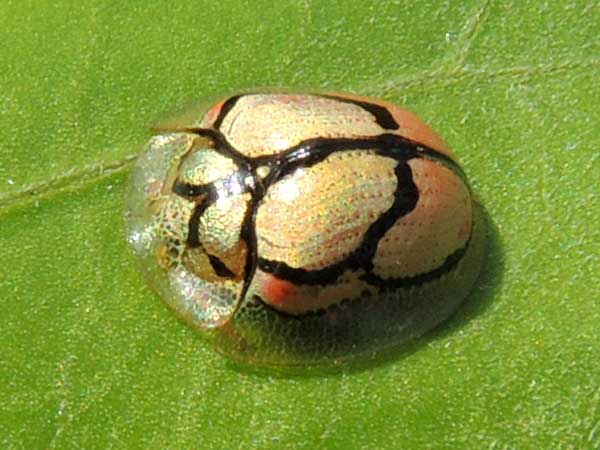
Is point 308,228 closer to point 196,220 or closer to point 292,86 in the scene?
point 196,220

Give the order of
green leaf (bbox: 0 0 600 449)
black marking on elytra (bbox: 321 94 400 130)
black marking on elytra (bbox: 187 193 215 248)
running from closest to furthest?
green leaf (bbox: 0 0 600 449)
black marking on elytra (bbox: 321 94 400 130)
black marking on elytra (bbox: 187 193 215 248)

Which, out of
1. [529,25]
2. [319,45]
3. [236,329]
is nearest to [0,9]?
[319,45]

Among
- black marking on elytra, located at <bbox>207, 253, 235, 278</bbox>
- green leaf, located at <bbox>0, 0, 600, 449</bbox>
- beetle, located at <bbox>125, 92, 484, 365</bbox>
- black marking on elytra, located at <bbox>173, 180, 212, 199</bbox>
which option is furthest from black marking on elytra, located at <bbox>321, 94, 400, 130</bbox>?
black marking on elytra, located at <bbox>207, 253, 235, 278</bbox>

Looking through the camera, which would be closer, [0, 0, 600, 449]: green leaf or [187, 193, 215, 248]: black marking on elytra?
[0, 0, 600, 449]: green leaf

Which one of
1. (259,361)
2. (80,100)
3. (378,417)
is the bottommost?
(378,417)

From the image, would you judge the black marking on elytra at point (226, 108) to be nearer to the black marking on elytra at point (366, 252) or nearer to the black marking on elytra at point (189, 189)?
the black marking on elytra at point (189, 189)

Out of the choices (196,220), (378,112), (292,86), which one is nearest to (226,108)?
(292,86)

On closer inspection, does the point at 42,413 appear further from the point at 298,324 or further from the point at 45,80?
the point at 45,80

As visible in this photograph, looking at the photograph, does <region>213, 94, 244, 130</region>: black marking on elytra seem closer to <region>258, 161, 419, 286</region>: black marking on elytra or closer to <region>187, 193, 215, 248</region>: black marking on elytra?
<region>187, 193, 215, 248</region>: black marking on elytra
